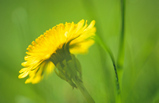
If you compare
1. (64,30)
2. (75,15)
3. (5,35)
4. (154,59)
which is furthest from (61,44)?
(5,35)

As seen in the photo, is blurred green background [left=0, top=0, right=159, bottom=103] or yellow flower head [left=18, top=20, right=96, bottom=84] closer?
yellow flower head [left=18, top=20, right=96, bottom=84]

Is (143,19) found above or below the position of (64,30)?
below

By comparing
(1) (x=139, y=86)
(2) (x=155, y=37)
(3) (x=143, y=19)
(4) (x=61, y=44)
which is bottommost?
(3) (x=143, y=19)

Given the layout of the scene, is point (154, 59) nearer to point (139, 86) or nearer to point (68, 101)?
point (139, 86)

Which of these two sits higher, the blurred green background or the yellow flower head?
the yellow flower head

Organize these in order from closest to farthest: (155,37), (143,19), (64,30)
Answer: (64,30) < (155,37) < (143,19)

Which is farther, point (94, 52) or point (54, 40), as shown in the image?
point (94, 52)

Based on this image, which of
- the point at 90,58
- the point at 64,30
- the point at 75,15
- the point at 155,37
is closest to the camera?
the point at 64,30

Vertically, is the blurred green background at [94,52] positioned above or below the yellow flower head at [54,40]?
below
